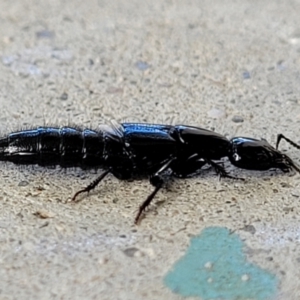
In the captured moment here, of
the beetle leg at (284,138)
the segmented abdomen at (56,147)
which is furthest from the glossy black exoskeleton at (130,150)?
the beetle leg at (284,138)

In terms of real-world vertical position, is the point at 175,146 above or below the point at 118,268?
above

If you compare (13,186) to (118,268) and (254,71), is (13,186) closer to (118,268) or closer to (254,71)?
(118,268)

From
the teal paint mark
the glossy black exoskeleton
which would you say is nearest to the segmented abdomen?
the glossy black exoskeleton

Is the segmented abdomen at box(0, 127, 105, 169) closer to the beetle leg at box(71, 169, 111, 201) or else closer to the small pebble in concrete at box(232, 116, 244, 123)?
the beetle leg at box(71, 169, 111, 201)

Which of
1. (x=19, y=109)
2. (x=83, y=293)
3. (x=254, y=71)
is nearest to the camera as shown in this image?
(x=83, y=293)

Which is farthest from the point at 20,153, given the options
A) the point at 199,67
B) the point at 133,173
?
the point at 199,67

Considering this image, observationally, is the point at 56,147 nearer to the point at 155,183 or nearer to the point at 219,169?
the point at 155,183

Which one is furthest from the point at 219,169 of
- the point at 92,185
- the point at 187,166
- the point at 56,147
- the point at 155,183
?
the point at 56,147
